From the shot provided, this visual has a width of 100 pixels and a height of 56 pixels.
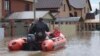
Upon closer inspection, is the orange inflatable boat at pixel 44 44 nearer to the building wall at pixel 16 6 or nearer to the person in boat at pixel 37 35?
the person in boat at pixel 37 35

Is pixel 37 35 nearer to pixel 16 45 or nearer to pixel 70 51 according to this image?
pixel 16 45

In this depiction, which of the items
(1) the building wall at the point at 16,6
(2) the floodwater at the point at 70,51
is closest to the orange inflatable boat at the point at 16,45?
(2) the floodwater at the point at 70,51

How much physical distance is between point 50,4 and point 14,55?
58875 millimetres

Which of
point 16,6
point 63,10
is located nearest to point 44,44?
point 16,6

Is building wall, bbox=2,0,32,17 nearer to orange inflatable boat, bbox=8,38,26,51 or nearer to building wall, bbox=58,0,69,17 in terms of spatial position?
building wall, bbox=58,0,69,17

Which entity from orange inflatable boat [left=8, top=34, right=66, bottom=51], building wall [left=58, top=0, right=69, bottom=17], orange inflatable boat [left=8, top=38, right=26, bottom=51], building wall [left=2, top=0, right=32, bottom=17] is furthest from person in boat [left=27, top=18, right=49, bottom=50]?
building wall [left=58, top=0, right=69, bottom=17]

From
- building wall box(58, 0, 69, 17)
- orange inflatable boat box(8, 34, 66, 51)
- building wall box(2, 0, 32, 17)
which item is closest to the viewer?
orange inflatable boat box(8, 34, 66, 51)

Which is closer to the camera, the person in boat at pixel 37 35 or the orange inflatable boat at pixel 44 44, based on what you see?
the orange inflatable boat at pixel 44 44

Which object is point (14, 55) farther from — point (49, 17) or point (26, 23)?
point (49, 17)

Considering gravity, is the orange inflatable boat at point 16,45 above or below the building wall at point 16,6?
below

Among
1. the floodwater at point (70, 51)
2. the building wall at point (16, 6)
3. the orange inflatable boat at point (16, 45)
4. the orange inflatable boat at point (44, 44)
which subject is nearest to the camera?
the floodwater at point (70, 51)

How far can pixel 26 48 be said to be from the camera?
19.3m

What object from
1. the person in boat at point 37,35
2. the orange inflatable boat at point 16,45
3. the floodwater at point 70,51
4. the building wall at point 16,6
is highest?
the building wall at point 16,6

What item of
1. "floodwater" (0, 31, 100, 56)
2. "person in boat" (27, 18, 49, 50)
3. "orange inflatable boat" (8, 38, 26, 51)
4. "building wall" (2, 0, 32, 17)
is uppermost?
"building wall" (2, 0, 32, 17)
